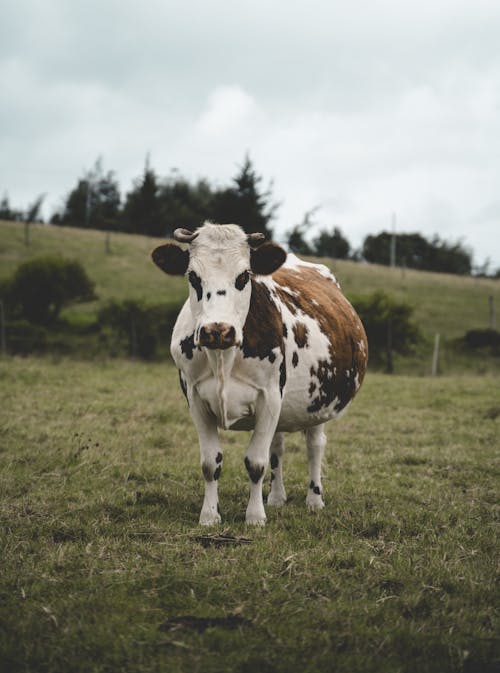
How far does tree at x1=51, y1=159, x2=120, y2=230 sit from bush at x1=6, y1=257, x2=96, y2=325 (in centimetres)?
4152

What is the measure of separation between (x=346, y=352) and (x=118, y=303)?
58.0 ft

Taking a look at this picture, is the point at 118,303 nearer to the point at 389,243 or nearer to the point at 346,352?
the point at 346,352

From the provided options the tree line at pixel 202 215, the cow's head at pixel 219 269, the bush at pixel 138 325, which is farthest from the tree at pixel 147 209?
the cow's head at pixel 219 269

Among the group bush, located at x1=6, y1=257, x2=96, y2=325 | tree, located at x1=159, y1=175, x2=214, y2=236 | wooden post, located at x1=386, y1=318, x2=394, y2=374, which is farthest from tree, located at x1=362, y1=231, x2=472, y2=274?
bush, located at x1=6, y1=257, x2=96, y2=325

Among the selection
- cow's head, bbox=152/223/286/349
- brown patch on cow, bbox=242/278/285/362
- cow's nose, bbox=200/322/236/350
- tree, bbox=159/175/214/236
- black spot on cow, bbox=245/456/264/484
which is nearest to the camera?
cow's nose, bbox=200/322/236/350

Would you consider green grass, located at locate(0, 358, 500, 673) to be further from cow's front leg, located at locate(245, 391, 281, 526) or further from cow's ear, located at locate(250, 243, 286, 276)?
cow's ear, located at locate(250, 243, 286, 276)

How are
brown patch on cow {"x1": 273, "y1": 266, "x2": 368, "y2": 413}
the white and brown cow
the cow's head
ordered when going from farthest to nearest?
brown patch on cow {"x1": 273, "y1": 266, "x2": 368, "y2": 413}
the white and brown cow
the cow's head

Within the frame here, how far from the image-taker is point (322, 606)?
131 inches

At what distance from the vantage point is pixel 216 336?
→ 416 cm

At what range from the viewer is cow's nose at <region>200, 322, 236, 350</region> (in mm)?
4148

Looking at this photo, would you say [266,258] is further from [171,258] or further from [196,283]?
[171,258]

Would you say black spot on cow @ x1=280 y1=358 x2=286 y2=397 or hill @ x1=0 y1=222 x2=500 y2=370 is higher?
hill @ x1=0 y1=222 x2=500 y2=370

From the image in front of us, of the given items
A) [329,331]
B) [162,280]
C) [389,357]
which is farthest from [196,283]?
[162,280]

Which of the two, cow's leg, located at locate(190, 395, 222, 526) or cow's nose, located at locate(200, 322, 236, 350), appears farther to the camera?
cow's leg, located at locate(190, 395, 222, 526)
